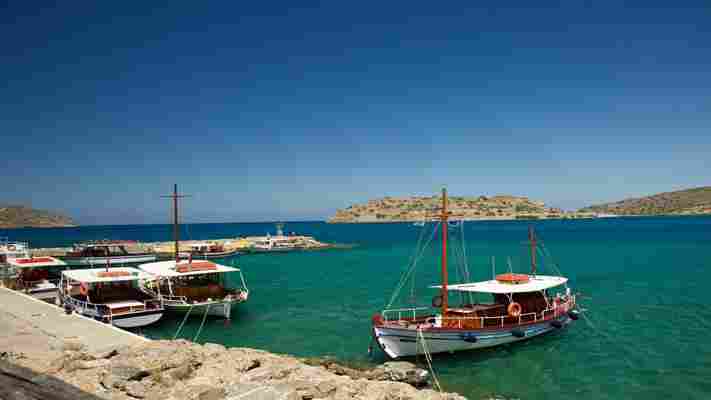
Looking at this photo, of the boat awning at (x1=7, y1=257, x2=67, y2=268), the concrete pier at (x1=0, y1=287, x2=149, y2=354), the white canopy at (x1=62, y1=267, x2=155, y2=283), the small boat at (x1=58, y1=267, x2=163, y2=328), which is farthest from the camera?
the boat awning at (x1=7, y1=257, x2=67, y2=268)

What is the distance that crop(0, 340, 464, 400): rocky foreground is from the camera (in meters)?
12.5

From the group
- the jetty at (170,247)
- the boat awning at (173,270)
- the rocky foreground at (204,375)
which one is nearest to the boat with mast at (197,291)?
the boat awning at (173,270)

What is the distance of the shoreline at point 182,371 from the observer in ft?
41.3

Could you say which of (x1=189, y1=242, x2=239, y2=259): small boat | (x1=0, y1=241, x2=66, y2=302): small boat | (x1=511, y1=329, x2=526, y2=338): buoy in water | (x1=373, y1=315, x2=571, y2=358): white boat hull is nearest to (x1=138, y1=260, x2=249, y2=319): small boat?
(x1=0, y1=241, x2=66, y2=302): small boat

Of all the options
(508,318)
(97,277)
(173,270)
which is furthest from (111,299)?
(508,318)

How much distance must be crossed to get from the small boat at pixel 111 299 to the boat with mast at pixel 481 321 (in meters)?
13.8

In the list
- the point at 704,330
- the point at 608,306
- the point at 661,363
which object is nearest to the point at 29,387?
the point at 661,363

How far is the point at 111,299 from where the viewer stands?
2981 cm

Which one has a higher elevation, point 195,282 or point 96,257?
point 195,282

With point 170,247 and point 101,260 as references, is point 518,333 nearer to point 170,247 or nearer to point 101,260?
point 101,260

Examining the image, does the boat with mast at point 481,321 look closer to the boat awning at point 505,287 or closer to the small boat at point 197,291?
the boat awning at point 505,287

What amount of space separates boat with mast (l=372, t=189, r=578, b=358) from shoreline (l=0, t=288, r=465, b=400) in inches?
136

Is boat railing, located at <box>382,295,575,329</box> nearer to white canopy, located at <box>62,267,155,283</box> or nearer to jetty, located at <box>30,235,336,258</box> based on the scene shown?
white canopy, located at <box>62,267,155,283</box>

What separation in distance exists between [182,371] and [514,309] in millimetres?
16955
